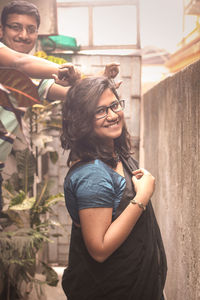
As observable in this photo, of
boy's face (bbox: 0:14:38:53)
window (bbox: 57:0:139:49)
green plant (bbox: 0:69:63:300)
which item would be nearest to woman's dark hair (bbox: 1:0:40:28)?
boy's face (bbox: 0:14:38:53)

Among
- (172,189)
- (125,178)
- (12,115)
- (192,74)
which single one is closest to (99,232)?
(125,178)

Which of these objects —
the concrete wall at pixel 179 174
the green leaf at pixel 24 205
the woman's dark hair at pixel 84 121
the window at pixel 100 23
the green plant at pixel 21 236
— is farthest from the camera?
the green leaf at pixel 24 205

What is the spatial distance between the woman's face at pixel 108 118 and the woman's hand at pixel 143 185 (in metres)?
0.15

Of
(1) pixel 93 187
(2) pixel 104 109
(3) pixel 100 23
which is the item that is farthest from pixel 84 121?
(3) pixel 100 23

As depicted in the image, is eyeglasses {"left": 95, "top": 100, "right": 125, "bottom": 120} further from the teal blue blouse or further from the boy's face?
the boy's face

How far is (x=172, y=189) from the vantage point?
6.72 feet

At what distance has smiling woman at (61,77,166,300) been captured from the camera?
1.16 m

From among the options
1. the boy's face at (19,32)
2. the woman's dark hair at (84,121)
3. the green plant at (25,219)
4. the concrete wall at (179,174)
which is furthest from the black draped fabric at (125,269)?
the green plant at (25,219)

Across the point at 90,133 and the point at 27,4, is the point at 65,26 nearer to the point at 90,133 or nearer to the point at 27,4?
the point at 27,4

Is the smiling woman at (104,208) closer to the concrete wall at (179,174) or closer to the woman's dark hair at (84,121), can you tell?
the woman's dark hair at (84,121)

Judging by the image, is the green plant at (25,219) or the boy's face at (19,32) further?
the green plant at (25,219)

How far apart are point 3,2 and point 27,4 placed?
0.25 feet

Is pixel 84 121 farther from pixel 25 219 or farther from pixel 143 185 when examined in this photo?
pixel 25 219

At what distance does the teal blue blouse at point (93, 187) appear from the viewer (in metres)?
1.16
